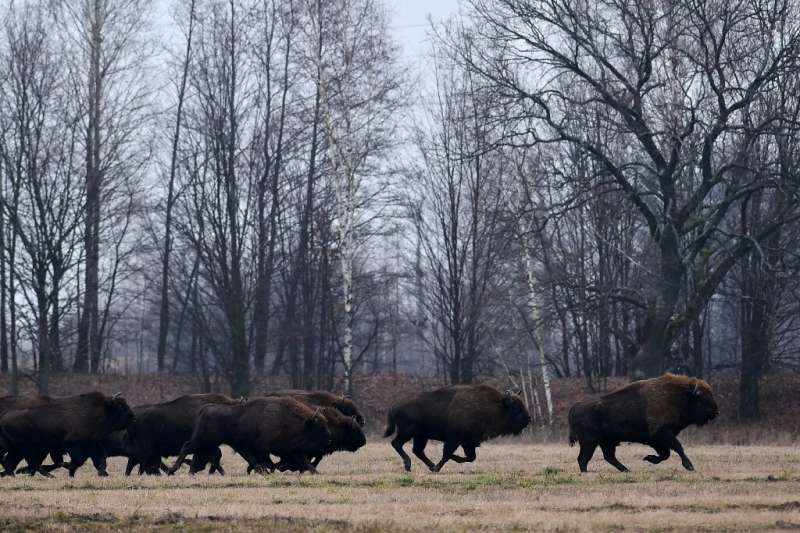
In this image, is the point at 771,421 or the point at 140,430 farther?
the point at 771,421

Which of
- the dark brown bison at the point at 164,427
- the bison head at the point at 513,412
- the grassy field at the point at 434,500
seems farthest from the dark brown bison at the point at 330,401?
the bison head at the point at 513,412

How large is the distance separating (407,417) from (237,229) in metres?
19.2

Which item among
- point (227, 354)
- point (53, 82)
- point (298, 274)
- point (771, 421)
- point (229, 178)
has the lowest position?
point (771, 421)

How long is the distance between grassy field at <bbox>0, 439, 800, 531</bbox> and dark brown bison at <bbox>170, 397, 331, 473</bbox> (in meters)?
0.72

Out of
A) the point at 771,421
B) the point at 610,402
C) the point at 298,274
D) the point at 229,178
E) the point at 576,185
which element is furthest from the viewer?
the point at 298,274

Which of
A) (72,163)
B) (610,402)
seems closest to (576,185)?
(610,402)

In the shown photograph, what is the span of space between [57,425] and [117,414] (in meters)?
1.24

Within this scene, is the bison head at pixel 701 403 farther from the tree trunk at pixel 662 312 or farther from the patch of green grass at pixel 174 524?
the tree trunk at pixel 662 312

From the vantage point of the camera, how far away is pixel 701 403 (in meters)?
20.8

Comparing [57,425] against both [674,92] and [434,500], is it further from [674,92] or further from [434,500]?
[674,92]

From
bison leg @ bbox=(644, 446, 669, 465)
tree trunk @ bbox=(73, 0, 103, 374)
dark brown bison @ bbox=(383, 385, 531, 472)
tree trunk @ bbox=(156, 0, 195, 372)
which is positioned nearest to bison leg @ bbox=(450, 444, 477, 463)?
dark brown bison @ bbox=(383, 385, 531, 472)

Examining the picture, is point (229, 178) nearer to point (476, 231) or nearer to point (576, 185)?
point (476, 231)

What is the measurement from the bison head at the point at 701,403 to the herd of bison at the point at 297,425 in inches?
0.7

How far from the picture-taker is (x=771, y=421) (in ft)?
126
